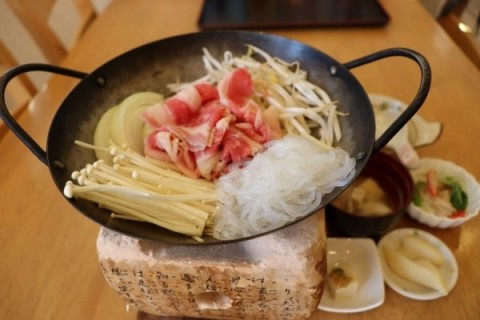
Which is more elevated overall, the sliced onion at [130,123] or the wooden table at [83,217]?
the sliced onion at [130,123]

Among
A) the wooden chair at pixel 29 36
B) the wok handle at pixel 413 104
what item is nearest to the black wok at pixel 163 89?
the wok handle at pixel 413 104

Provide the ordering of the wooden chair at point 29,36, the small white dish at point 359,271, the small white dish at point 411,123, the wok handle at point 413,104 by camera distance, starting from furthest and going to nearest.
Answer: the wooden chair at point 29,36
the small white dish at point 411,123
the small white dish at point 359,271
the wok handle at point 413,104

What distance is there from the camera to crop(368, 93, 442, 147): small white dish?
1.28 meters

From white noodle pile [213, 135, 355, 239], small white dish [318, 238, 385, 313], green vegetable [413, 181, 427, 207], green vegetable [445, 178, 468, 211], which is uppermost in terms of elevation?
white noodle pile [213, 135, 355, 239]

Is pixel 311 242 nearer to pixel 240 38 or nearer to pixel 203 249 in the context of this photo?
pixel 203 249

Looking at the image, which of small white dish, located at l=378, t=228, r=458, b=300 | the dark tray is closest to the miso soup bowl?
small white dish, located at l=378, t=228, r=458, b=300

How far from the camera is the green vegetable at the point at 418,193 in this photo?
1075mm

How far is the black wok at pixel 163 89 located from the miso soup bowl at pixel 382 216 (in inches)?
8.8

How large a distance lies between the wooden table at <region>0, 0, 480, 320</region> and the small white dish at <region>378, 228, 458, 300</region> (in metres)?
0.03

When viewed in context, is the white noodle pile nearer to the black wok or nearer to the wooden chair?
the black wok

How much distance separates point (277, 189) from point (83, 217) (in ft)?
2.41

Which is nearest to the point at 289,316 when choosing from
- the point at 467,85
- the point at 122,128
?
the point at 122,128

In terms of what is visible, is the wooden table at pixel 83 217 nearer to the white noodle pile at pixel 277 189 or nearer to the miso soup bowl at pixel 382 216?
the miso soup bowl at pixel 382 216

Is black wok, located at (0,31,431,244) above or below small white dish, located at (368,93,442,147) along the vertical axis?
above
